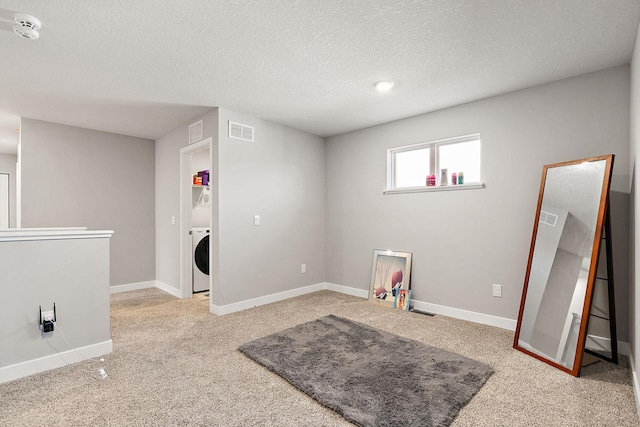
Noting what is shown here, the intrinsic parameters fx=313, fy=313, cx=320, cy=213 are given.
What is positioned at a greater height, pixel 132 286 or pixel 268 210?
pixel 268 210

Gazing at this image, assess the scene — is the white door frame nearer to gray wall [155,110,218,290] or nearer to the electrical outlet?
gray wall [155,110,218,290]

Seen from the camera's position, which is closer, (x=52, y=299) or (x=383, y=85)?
(x=52, y=299)

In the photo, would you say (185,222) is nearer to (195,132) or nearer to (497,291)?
(195,132)

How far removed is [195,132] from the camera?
13.3 ft

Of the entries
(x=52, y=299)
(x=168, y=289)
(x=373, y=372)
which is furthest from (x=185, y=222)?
(x=373, y=372)

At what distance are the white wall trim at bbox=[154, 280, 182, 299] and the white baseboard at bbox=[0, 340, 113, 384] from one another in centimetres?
190

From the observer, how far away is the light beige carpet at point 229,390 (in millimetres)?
1758

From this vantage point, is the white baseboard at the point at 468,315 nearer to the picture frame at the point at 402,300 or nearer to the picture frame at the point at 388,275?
the picture frame at the point at 402,300

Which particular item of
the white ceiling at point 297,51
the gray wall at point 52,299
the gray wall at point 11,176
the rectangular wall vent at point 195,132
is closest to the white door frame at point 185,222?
the rectangular wall vent at point 195,132

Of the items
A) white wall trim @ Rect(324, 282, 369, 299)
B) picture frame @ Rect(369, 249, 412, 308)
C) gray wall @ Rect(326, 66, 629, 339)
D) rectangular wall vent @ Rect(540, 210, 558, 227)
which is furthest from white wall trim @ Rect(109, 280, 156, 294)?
rectangular wall vent @ Rect(540, 210, 558, 227)

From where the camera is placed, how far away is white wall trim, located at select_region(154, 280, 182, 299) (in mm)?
4512

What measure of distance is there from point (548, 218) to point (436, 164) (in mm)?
1388

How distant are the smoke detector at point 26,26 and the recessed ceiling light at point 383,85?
2520 mm

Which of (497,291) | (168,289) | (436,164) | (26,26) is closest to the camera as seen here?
(26,26)
